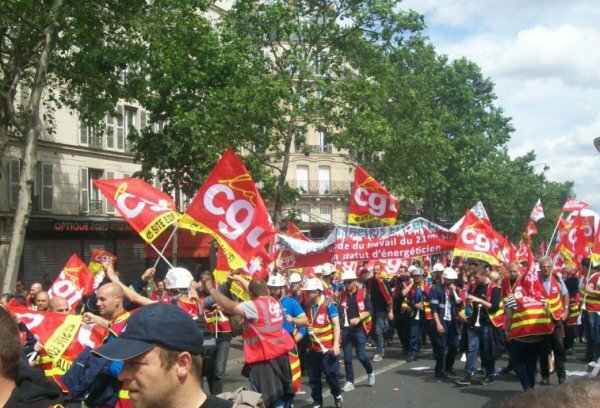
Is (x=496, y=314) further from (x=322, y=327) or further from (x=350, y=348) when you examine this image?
(x=322, y=327)

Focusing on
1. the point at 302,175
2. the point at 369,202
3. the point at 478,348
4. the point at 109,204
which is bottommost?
the point at 478,348

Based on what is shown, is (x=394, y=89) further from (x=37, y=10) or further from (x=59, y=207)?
(x=37, y=10)

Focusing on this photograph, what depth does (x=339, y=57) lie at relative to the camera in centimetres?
2952

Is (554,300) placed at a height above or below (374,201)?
below

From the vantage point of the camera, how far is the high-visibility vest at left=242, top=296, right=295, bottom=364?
741cm

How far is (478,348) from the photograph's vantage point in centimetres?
1197

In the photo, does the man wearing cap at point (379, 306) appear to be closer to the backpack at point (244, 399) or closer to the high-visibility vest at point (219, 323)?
the high-visibility vest at point (219, 323)

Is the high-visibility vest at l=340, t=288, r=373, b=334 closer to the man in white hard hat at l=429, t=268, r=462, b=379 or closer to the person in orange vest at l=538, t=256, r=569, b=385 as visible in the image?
the man in white hard hat at l=429, t=268, r=462, b=379

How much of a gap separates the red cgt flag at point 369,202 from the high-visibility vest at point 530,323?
751 centimetres

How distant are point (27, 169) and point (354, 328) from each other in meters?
8.17

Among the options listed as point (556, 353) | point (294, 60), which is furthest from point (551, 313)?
point (294, 60)

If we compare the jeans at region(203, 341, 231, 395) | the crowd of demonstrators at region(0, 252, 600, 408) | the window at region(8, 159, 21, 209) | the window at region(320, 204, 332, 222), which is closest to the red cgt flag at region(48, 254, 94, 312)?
the crowd of demonstrators at region(0, 252, 600, 408)

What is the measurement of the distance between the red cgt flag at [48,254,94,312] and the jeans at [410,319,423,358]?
622 centimetres

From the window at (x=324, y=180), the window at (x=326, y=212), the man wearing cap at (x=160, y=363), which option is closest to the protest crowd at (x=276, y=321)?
the man wearing cap at (x=160, y=363)
